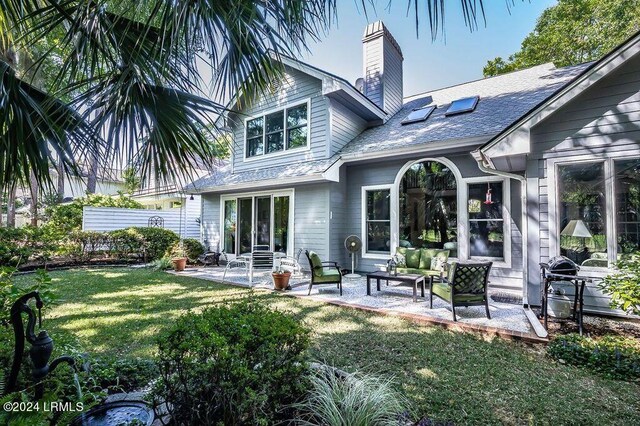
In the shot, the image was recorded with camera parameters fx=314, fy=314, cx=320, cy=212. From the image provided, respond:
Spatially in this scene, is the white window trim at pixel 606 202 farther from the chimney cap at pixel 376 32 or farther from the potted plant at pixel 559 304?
the chimney cap at pixel 376 32

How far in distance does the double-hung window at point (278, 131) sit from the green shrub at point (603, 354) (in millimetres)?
7899

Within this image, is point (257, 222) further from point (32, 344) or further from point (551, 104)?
point (32, 344)

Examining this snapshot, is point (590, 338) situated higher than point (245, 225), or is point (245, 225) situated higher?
point (245, 225)

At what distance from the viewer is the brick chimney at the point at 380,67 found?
10977 millimetres

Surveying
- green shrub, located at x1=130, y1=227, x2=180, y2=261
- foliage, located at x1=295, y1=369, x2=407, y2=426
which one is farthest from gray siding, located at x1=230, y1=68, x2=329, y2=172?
foliage, located at x1=295, y1=369, x2=407, y2=426

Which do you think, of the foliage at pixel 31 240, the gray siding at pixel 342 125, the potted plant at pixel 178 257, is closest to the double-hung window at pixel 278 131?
the gray siding at pixel 342 125

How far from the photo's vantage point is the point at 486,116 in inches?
315

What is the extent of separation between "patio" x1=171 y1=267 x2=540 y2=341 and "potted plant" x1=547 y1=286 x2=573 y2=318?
427 millimetres

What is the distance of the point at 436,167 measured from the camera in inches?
317

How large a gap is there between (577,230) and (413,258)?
3.10 meters

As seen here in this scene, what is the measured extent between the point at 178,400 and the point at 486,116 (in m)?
8.73

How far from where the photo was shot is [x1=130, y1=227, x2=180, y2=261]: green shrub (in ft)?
39.0

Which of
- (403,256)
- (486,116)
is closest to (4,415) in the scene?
(403,256)

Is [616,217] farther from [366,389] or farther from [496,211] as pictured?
[366,389]
